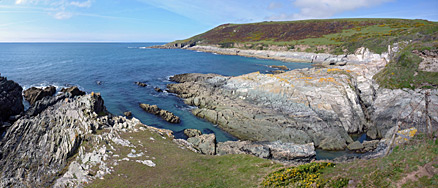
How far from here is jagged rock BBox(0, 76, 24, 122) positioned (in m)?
28.8

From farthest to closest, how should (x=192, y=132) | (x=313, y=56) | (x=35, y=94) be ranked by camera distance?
1. (x=313, y=56)
2. (x=35, y=94)
3. (x=192, y=132)

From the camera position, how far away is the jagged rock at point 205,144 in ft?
85.0

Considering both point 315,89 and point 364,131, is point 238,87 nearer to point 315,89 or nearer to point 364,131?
point 315,89

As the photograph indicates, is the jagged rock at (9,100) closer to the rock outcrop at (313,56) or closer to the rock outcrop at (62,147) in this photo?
the rock outcrop at (62,147)

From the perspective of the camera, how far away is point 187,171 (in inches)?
762

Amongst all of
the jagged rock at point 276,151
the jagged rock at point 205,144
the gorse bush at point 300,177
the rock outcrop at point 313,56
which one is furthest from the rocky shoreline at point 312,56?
the gorse bush at point 300,177

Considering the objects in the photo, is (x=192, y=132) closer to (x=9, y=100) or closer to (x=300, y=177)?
(x=300, y=177)

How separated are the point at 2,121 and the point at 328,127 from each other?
4580 cm

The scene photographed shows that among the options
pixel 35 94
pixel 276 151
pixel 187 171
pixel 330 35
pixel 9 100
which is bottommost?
pixel 276 151

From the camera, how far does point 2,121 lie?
1080 inches

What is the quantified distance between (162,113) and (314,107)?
27838 millimetres

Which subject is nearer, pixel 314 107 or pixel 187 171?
pixel 187 171

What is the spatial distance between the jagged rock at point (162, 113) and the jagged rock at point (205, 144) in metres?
10.3

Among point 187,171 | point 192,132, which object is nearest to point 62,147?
point 187,171
